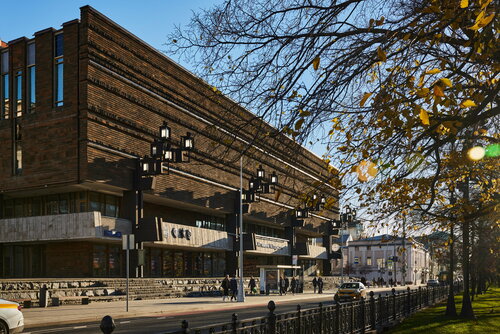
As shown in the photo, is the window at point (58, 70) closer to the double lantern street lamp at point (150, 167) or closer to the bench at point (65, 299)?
the double lantern street lamp at point (150, 167)

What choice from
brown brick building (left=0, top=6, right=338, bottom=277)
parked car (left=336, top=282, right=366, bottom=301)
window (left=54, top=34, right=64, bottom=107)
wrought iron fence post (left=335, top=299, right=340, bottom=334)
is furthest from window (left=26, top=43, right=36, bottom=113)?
wrought iron fence post (left=335, top=299, right=340, bottom=334)

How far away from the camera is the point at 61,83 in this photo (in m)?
38.3

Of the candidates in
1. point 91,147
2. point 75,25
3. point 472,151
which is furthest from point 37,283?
point 472,151

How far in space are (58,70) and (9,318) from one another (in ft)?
89.5

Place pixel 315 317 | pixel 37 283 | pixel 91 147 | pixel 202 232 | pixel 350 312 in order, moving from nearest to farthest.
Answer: pixel 315 317, pixel 350 312, pixel 37 283, pixel 91 147, pixel 202 232

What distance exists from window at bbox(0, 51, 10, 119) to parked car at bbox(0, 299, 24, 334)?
96.7 feet

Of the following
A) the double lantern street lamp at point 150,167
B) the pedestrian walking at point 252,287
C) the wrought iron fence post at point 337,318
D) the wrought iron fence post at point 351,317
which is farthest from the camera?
the pedestrian walking at point 252,287

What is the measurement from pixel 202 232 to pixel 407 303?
2688 centimetres

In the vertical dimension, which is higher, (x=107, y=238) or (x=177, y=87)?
(x=177, y=87)

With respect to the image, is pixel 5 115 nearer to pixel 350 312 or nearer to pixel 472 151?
pixel 350 312

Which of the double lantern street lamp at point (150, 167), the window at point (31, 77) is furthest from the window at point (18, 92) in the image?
the double lantern street lamp at point (150, 167)

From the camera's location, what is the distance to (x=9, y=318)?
1426 cm

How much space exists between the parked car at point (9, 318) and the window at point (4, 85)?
29.5 m

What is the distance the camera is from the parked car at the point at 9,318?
14117mm
